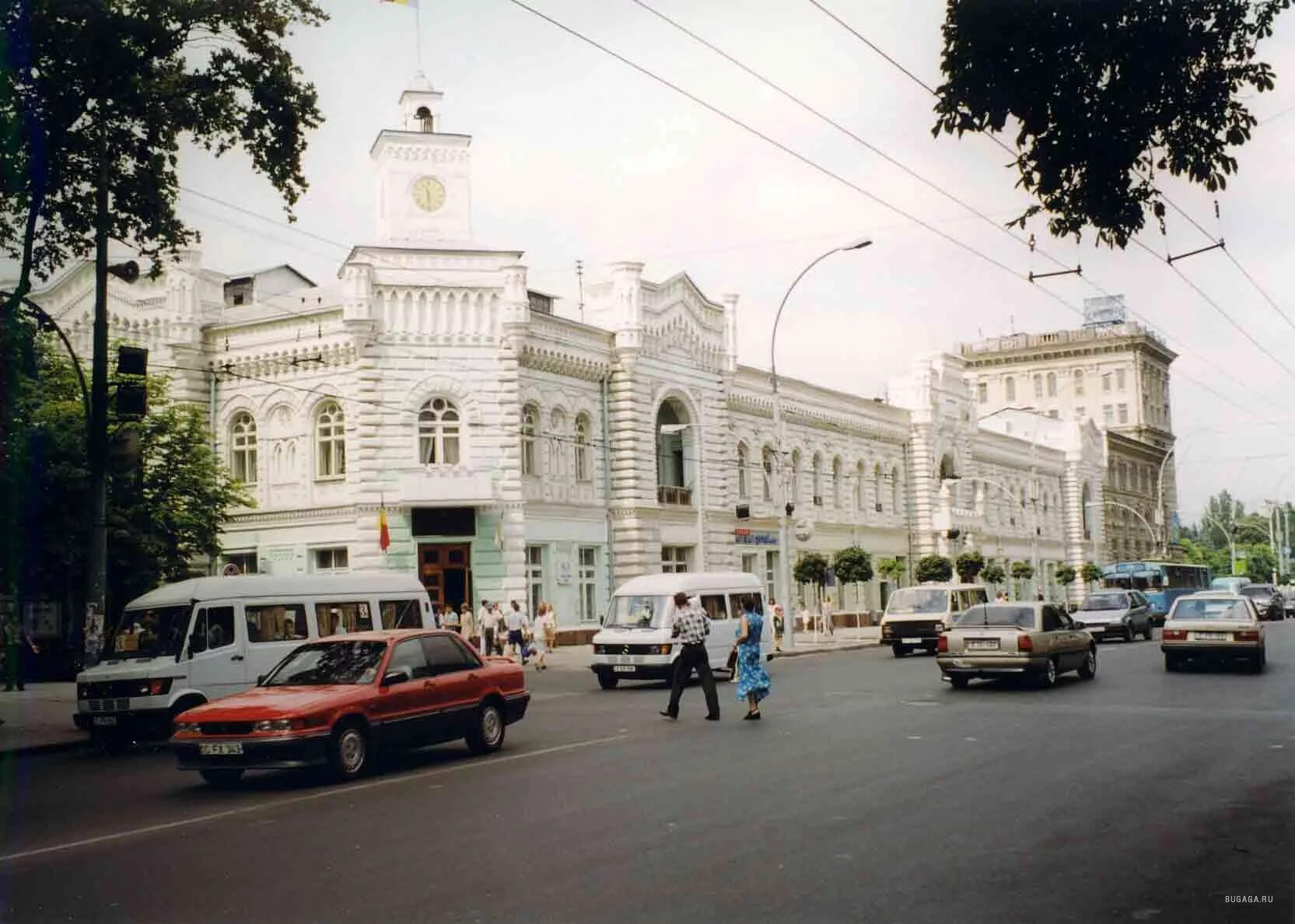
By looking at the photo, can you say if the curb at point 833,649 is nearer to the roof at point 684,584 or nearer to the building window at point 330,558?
the roof at point 684,584

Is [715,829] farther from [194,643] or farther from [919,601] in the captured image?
[919,601]

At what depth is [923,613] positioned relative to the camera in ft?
119

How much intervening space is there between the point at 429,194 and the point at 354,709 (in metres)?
28.9

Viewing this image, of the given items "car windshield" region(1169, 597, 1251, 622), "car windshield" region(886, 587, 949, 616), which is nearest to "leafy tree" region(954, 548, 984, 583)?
"car windshield" region(886, 587, 949, 616)

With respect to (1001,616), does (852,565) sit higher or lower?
higher

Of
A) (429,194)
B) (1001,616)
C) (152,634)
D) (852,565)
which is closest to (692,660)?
(1001,616)

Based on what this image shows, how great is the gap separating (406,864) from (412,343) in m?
30.6

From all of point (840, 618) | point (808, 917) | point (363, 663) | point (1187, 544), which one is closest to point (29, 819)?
point (363, 663)

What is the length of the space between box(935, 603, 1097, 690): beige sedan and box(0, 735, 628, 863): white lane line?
323 inches

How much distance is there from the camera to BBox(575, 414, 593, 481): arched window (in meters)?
42.9

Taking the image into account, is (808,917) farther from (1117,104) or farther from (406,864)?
(1117,104)

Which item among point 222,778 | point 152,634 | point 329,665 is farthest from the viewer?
point 152,634

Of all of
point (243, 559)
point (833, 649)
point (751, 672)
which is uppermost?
point (243, 559)

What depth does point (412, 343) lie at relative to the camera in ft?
126
